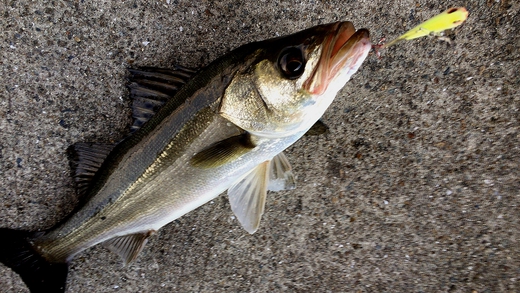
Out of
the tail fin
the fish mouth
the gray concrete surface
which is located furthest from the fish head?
the tail fin

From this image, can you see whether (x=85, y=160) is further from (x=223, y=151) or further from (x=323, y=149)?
(x=323, y=149)

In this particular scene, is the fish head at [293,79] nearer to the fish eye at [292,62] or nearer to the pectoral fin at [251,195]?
the fish eye at [292,62]

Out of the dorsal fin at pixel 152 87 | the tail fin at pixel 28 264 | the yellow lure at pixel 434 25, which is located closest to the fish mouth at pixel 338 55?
the yellow lure at pixel 434 25

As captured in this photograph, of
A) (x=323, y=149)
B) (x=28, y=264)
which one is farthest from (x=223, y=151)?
(x=28, y=264)

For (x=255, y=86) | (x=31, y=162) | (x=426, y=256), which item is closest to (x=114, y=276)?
(x=31, y=162)

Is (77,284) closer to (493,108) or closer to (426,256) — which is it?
(426,256)

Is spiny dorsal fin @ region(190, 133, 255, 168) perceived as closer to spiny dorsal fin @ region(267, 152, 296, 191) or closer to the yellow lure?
spiny dorsal fin @ region(267, 152, 296, 191)
